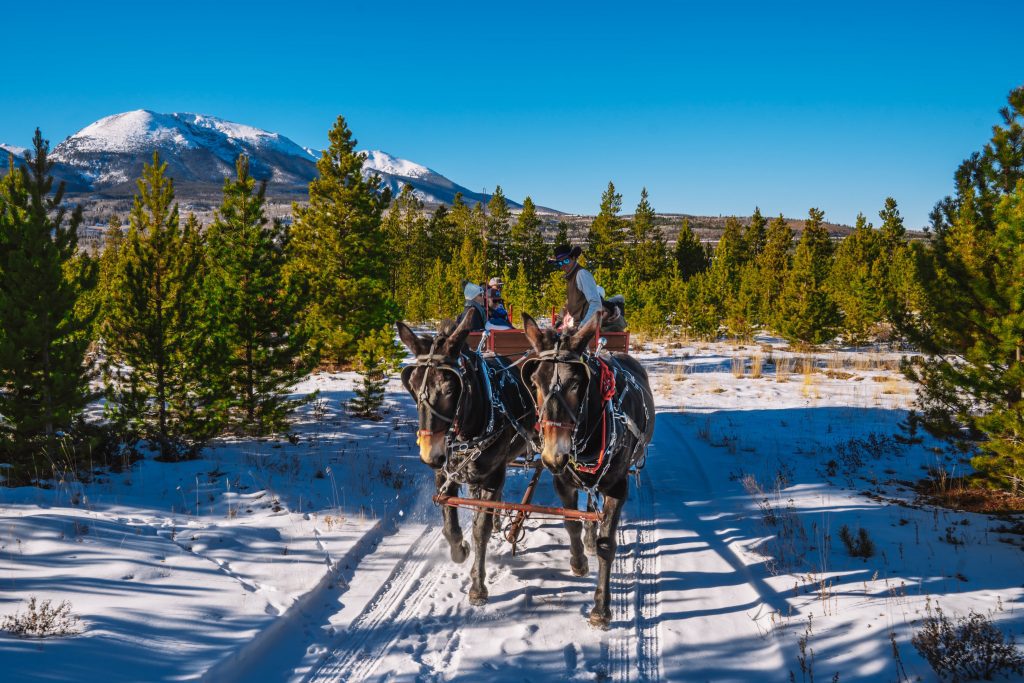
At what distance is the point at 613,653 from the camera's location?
184 inches

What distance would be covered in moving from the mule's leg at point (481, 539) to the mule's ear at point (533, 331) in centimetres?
181

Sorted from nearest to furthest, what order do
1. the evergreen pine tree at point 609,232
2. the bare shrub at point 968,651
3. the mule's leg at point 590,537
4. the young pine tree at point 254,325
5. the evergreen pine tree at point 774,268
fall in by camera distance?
1. the bare shrub at point 968,651
2. the mule's leg at point 590,537
3. the young pine tree at point 254,325
4. the evergreen pine tree at point 774,268
5. the evergreen pine tree at point 609,232

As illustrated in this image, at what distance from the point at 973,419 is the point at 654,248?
176 feet

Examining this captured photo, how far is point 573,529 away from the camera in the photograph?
5738 mm

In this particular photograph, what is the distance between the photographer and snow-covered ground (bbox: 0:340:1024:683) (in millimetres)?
4434

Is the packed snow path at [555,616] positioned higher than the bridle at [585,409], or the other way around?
the bridle at [585,409]

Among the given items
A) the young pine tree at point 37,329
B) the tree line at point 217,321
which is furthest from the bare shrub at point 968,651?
the young pine tree at point 37,329

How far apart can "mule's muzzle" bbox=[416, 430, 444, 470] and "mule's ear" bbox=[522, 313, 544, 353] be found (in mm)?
1110

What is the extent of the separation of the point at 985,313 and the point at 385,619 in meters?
8.61

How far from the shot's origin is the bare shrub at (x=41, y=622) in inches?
165

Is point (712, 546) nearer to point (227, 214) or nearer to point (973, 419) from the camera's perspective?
point (973, 419)

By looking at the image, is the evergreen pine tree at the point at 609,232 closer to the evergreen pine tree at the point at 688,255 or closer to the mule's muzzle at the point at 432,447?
the evergreen pine tree at the point at 688,255

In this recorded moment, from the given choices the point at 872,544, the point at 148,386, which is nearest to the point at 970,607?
the point at 872,544

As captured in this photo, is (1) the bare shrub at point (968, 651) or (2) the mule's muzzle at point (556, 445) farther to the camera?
(2) the mule's muzzle at point (556, 445)
